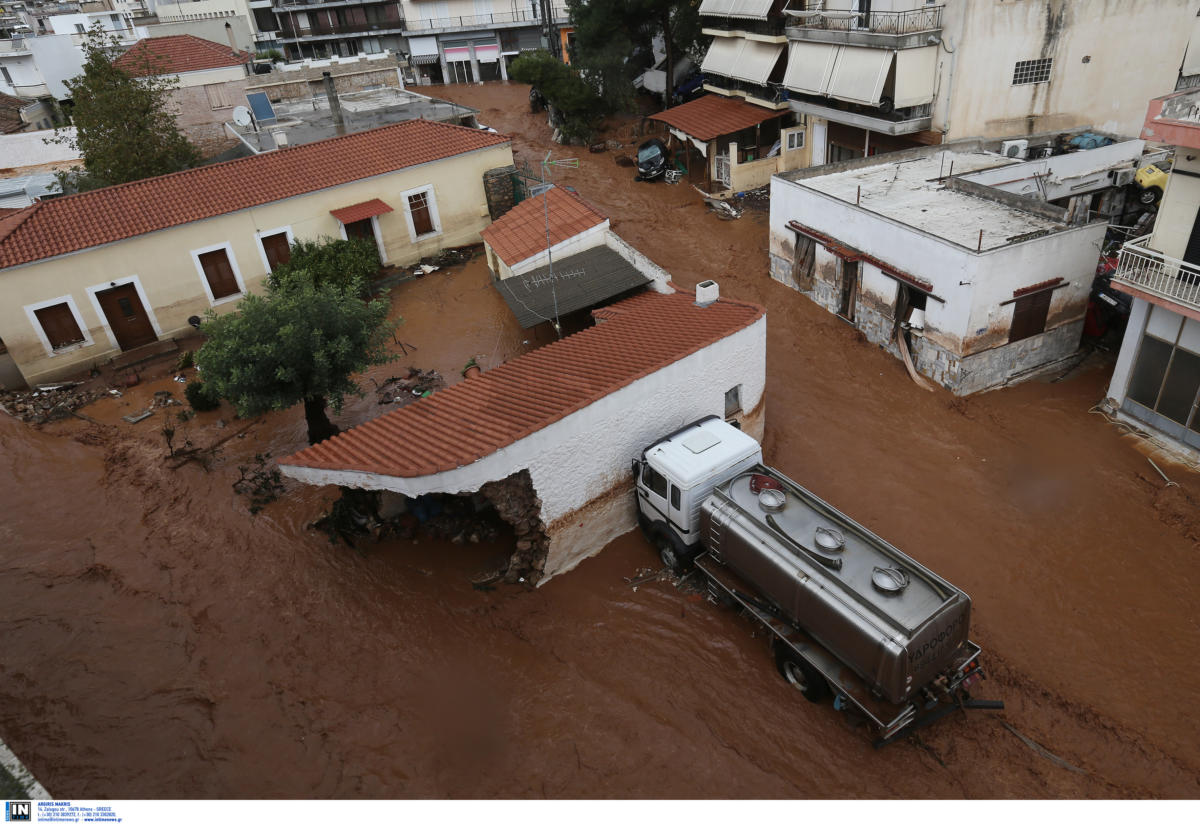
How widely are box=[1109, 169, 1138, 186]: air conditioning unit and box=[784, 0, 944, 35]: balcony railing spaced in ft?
24.9

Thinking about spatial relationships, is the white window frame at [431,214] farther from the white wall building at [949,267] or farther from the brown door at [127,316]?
the white wall building at [949,267]

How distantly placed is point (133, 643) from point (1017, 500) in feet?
56.9

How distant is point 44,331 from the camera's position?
2136 centimetres

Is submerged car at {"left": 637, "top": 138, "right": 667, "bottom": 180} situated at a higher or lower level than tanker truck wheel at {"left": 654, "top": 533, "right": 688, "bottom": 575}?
higher

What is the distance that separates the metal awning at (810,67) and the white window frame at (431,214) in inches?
593

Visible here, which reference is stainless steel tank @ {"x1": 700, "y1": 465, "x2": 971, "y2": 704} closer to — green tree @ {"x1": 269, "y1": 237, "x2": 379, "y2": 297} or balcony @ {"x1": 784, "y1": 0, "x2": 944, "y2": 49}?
green tree @ {"x1": 269, "y1": 237, "x2": 379, "y2": 297}

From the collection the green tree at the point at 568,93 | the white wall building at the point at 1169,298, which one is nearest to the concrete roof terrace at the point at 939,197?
the white wall building at the point at 1169,298

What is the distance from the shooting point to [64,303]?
2145 cm

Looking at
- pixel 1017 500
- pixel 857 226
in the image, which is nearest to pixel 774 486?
pixel 1017 500

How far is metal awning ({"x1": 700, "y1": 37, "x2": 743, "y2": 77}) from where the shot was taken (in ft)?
108

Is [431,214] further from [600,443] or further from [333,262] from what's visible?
[600,443]

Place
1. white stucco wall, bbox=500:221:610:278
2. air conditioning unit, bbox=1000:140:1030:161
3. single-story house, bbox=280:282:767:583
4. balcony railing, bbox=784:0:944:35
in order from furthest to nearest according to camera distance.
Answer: balcony railing, bbox=784:0:944:35, air conditioning unit, bbox=1000:140:1030:161, white stucco wall, bbox=500:221:610:278, single-story house, bbox=280:282:767:583

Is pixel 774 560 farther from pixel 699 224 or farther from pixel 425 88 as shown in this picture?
pixel 425 88

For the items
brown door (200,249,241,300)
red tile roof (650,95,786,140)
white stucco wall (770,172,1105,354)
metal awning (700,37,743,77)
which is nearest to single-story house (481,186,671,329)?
white stucco wall (770,172,1105,354)
